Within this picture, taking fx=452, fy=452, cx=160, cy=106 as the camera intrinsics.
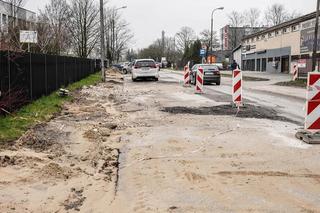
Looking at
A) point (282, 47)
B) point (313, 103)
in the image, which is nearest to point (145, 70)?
point (313, 103)

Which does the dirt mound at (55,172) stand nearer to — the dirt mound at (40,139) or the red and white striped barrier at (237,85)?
the dirt mound at (40,139)

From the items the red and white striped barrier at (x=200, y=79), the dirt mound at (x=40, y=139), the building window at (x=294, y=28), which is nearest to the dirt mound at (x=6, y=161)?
the dirt mound at (x=40, y=139)

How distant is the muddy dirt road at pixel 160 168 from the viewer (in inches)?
213

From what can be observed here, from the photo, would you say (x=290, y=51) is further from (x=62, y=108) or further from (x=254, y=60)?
(x=62, y=108)

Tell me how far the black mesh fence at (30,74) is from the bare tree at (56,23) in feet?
31.0

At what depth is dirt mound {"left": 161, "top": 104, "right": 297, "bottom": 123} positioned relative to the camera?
1296 cm

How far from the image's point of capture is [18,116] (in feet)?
36.6

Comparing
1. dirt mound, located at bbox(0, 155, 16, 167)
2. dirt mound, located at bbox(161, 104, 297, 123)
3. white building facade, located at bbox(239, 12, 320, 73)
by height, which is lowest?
dirt mound, located at bbox(161, 104, 297, 123)

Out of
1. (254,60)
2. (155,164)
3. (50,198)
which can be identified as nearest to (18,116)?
(155,164)

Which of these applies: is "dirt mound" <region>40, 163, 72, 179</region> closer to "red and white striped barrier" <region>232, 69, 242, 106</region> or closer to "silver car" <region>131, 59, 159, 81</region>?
"red and white striped barrier" <region>232, 69, 242, 106</region>

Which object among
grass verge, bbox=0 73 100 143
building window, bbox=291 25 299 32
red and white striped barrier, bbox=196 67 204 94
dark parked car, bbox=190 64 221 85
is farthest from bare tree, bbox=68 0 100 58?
grass verge, bbox=0 73 100 143

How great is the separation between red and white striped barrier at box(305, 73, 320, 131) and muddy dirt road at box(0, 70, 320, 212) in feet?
1.76

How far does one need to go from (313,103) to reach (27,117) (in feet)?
22.1

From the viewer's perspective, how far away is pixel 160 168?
6.99m
